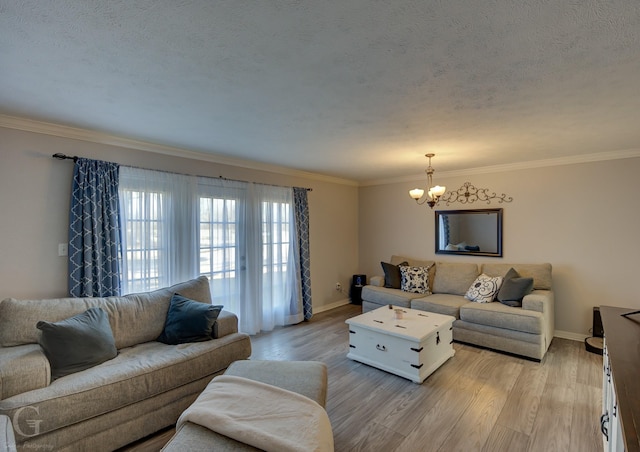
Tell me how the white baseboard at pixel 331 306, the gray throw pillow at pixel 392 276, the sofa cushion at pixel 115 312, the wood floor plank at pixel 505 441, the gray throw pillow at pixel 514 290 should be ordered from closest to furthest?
the wood floor plank at pixel 505 441
the sofa cushion at pixel 115 312
the gray throw pillow at pixel 514 290
the gray throw pillow at pixel 392 276
the white baseboard at pixel 331 306

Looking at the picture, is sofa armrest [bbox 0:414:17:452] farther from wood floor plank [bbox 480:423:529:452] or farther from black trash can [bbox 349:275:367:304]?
black trash can [bbox 349:275:367:304]

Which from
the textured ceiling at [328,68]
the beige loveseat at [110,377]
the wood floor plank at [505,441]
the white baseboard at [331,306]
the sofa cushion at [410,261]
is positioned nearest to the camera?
the textured ceiling at [328,68]

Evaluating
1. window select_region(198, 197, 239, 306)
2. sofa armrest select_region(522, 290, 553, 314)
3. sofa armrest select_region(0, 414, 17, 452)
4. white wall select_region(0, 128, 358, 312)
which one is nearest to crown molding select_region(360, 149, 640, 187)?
sofa armrest select_region(522, 290, 553, 314)

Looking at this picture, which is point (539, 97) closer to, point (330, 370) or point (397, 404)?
point (397, 404)

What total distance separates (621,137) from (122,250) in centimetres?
515

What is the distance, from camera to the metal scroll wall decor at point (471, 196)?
454 centimetres

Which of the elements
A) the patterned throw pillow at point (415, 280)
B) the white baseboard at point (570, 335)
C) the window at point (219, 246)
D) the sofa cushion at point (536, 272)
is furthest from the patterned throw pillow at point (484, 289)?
the window at point (219, 246)

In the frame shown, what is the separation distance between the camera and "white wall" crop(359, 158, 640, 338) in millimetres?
3631

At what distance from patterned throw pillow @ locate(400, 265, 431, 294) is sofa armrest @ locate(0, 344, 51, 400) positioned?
420cm

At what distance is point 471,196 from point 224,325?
4034mm

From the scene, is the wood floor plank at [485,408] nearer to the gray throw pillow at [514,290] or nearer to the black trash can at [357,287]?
the gray throw pillow at [514,290]

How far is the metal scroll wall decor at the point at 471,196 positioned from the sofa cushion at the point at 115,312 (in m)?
3.93

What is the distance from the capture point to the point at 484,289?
4.06 meters

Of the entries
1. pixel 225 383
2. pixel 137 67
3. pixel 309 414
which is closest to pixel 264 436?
pixel 309 414
